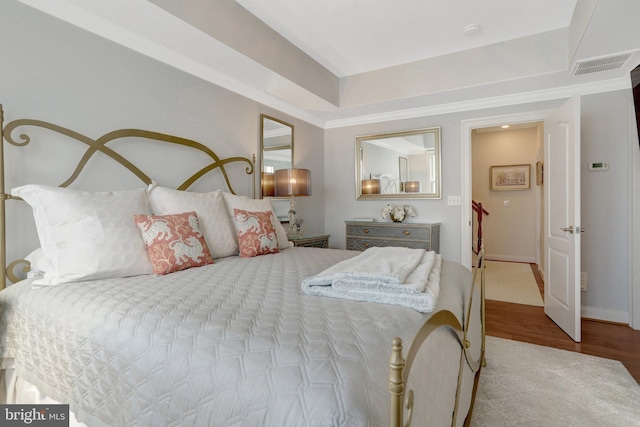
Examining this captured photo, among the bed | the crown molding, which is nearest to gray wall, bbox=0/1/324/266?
the bed

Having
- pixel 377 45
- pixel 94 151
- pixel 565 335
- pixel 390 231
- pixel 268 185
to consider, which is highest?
pixel 377 45

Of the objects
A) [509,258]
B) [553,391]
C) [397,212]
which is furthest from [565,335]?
[509,258]

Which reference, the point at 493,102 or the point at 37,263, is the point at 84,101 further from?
the point at 493,102

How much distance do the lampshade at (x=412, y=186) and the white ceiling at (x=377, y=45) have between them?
86 centimetres

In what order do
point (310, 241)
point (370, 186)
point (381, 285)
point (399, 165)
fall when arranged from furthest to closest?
point (370, 186) → point (399, 165) → point (310, 241) → point (381, 285)

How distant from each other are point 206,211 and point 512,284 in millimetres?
4347

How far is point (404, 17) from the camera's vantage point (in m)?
2.64

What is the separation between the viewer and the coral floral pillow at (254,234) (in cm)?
229

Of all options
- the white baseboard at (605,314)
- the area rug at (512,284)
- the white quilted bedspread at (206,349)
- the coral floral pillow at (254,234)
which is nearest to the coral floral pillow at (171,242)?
the white quilted bedspread at (206,349)

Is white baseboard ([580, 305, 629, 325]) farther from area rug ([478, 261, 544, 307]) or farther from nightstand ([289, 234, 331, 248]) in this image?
nightstand ([289, 234, 331, 248])

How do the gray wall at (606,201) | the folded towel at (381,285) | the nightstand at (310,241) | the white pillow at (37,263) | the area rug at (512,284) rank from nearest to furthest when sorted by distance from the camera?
the folded towel at (381,285) → the white pillow at (37,263) → the gray wall at (606,201) → the nightstand at (310,241) → the area rug at (512,284)

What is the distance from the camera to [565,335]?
283cm

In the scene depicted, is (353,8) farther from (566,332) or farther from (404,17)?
(566,332)

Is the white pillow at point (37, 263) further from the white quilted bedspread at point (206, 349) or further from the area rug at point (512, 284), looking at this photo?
the area rug at point (512, 284)
